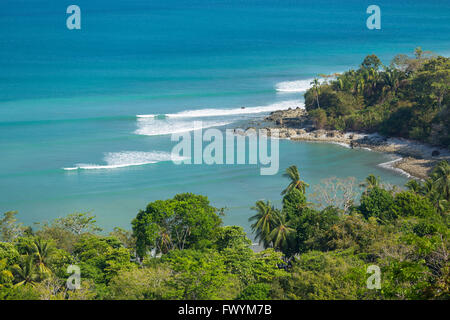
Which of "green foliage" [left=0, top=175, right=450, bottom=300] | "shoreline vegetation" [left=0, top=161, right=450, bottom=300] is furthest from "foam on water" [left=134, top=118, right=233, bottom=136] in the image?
"green foliage" [left=0, top=175, right=450, bottom=300]

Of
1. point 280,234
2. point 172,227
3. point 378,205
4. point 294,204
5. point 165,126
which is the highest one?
point 165,126

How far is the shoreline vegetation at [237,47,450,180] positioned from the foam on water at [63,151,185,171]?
45.2ft

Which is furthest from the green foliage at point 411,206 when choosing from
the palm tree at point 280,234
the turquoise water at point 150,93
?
the turquoise water at point 150,93

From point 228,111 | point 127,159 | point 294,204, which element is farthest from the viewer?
point 228,111

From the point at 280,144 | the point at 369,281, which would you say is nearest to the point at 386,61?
the point at 280,144

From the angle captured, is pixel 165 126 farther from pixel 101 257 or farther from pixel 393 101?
pixel 101 257

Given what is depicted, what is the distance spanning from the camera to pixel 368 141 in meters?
59.5

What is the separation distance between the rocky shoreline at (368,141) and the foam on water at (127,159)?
36.7ft

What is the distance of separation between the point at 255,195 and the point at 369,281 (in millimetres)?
27055

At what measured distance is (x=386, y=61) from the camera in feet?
345

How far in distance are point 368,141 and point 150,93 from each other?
127 ft

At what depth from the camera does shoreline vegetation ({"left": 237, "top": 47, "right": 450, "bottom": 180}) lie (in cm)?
5453

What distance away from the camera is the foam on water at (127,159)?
5534 centimetres

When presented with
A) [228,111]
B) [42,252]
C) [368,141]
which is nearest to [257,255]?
[42,252]
